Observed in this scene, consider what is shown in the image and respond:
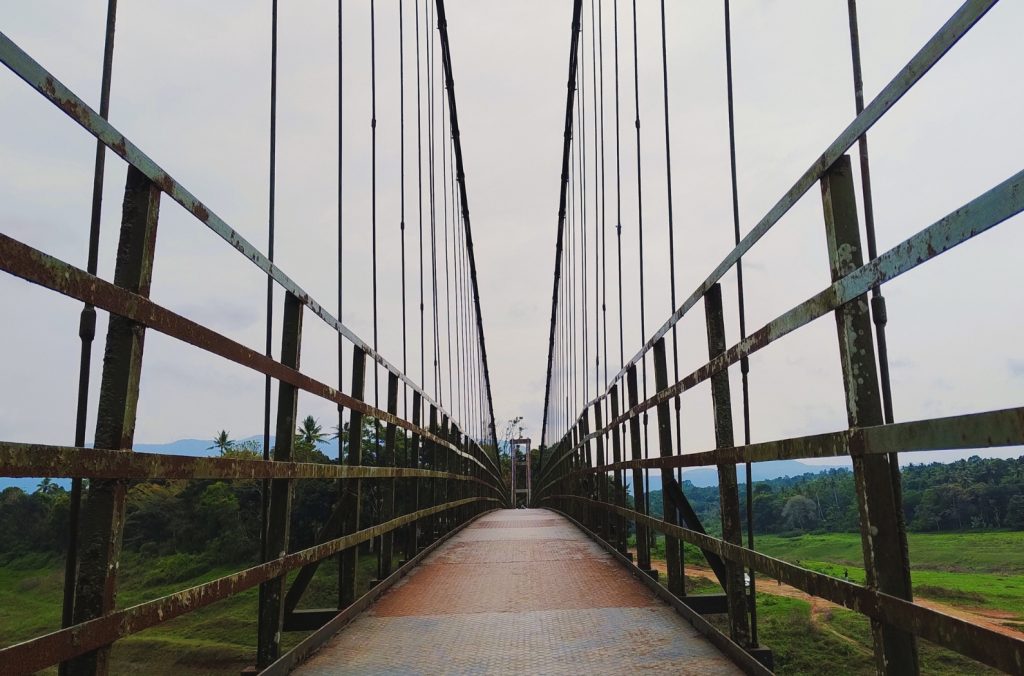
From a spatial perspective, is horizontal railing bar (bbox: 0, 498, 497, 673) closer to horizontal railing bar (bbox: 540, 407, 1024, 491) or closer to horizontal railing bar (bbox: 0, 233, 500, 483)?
horizontal railing bar (bbox: 0, 233, 500, 483)

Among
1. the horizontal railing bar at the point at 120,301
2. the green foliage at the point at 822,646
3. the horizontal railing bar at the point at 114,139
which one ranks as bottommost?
the green foliage at the point at 822,646

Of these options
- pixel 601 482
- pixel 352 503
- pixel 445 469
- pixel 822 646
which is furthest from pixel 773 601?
pixel 352 503

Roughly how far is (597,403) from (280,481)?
4090 millimetres

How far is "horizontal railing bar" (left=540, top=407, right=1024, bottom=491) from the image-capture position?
3.57 feet

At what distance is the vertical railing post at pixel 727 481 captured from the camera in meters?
2.56

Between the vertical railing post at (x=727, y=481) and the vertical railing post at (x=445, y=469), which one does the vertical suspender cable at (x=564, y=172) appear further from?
the vertical railing post at (x=727, y=481)

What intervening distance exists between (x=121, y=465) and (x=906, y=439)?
1448 mm

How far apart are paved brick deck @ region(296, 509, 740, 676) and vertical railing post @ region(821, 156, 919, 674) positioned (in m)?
1.03

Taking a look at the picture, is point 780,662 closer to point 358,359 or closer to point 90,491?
point 358,359

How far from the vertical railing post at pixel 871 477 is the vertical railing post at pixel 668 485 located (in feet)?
5.79

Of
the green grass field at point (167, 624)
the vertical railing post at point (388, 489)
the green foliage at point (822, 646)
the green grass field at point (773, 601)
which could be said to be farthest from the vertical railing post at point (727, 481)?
the green grass field at point (167, 624)

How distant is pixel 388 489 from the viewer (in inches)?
176

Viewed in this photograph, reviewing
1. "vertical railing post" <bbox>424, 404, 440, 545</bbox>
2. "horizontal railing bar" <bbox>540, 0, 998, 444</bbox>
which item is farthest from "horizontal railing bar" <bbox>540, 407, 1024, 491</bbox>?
"vertical railing post" <bbox>424, 404, 440, 545</bbox>

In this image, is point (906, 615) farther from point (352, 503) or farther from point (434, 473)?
point (434, 473)
